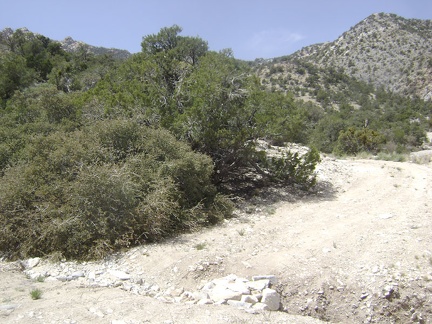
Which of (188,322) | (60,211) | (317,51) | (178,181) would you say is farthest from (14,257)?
(317,51)

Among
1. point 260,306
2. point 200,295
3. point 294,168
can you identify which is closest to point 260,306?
point 260,306

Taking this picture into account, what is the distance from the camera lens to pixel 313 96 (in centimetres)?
4794

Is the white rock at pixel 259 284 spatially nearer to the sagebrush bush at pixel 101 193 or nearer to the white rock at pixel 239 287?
the white rock at pixel 239 287

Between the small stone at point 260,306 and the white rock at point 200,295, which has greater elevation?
the white rock at point 200,295

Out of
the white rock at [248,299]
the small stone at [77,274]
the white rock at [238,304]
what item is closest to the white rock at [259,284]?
the white rock at [248,299]

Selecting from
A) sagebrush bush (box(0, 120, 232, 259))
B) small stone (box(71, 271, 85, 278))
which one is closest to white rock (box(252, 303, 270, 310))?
sagebrush bush (box(0, 120, 232, 259))

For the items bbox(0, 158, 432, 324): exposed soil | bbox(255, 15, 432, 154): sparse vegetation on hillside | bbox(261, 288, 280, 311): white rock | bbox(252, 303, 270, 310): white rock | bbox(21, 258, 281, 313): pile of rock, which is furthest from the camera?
bbox(255, 15, 432, 154): sparse vegetation on hillside

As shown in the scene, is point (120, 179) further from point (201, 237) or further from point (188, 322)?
point (188, 322)

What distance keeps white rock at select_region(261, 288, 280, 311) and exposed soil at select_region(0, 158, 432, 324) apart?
0.24m

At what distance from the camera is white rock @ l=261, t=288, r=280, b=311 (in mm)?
5926

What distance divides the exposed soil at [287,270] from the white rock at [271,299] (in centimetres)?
24

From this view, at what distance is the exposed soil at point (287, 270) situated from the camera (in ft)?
17.0

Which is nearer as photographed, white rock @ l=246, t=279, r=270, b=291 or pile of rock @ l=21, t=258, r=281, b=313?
pile of rock @ l=21, t=258, r=281, b=313

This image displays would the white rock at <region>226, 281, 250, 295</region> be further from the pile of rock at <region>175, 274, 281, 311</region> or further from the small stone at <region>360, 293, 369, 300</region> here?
the small stone at <region>360, 293, 369, 300</region>
